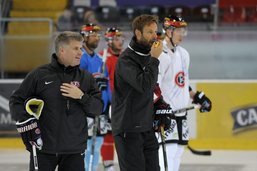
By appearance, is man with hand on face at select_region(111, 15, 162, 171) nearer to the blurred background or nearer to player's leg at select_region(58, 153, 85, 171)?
player's leg at select_region(58, 153, 85, 171)

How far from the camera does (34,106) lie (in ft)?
14.3

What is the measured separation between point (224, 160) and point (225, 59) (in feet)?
5.60

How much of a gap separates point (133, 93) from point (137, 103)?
70 mm

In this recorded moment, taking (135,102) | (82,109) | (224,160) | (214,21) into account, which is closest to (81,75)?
(82,109)

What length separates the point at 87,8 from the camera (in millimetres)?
12164

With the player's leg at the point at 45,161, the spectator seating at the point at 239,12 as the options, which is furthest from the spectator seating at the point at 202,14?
the player's leg at the point at 45,161

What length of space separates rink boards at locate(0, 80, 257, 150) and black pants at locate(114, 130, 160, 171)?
458 centimetres

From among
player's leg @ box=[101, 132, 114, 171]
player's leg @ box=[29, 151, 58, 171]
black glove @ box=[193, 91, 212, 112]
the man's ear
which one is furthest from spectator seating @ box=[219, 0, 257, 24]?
player's leg @ box=[29, 151, 58, 171]

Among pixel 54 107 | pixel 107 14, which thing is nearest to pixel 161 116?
pixel 54 107

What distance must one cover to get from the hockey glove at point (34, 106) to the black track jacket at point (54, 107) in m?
0.05

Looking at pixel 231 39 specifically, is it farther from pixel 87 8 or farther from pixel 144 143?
pixel 144 143

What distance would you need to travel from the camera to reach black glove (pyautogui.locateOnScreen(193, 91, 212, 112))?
6492 millimetres

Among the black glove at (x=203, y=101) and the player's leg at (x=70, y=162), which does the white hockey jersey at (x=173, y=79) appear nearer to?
the black glove at (x=203, y=101)

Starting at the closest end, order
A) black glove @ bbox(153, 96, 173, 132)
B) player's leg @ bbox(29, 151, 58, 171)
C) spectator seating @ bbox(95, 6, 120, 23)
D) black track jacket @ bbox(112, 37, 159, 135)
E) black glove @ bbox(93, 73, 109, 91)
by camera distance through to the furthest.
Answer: player's leg @ bbox(29, 151, 58, 171) < black track jacket @ bbox(112, 37, 159, 135) < black glove @ bbox(153, 96, 173, 132) < black glove @ bbox(93, 73, 109, 91) < spectator seating @ bbox(95, 6, 120, 23)
